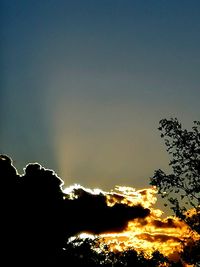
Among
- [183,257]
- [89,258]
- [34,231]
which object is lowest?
[183,257]

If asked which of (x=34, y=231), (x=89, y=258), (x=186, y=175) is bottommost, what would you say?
(x=186, y=175)

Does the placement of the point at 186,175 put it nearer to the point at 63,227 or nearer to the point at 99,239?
the point at 99,239

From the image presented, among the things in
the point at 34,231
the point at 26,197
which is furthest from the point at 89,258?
the point at 26,197

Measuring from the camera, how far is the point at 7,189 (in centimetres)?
10400

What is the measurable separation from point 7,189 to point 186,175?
2954 inches

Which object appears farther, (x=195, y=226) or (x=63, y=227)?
(x=63, y=227)

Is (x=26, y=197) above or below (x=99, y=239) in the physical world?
above

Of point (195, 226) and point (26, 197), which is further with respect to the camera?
point (26, 197)

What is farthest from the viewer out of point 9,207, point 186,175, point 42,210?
point 42,210

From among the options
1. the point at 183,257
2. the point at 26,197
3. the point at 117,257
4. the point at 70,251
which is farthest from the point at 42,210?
the point at 183,257

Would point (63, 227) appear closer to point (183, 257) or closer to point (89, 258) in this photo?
point (89, 258)

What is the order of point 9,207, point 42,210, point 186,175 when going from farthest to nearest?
point 42,210, point 9,207, point 186,175

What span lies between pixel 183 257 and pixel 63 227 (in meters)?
81.6

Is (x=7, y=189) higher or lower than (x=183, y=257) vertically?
higher
